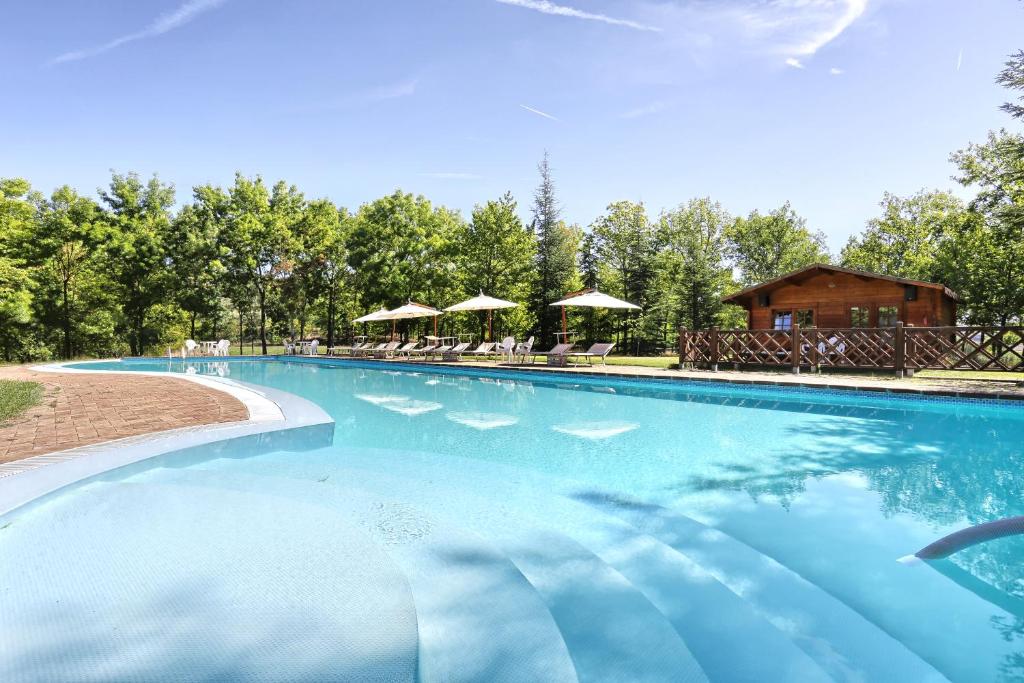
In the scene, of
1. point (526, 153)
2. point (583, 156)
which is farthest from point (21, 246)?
point (583, 156)

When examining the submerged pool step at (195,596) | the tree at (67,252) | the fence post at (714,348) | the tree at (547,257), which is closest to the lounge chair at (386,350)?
the tree at (547,257)

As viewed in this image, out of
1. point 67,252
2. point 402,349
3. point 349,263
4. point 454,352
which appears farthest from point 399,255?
point 67,252

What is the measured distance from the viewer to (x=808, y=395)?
34.9 ft

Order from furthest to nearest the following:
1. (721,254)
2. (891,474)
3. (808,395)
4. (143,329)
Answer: (721,254) < (143,329) < (808,395) < (891,474)

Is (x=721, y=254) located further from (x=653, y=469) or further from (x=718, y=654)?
(x=718, y=654)

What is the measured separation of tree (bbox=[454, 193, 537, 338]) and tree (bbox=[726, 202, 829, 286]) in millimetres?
20861

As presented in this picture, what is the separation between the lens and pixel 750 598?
2836mm

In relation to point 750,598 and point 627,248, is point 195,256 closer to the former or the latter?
point 627,248

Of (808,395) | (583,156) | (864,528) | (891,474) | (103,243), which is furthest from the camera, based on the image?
(103,243)

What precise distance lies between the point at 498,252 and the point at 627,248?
24.6ft

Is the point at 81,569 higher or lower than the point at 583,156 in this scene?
lower

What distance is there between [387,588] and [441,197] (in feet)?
98.9

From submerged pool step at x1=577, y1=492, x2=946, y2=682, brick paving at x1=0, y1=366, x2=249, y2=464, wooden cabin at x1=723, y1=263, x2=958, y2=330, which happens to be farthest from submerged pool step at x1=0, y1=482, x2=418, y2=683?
wooden cabin at x1=723, y1=263, x2=958, y2=330

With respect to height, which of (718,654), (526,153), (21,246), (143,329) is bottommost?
(718,654)
